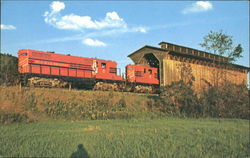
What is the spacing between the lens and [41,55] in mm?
21516

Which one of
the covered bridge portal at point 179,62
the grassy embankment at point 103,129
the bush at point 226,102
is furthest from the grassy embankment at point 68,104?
the covered bridge portal at point 179,62

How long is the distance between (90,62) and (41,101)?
29.4ft

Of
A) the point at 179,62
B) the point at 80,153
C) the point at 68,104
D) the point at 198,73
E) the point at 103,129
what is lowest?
the point at 103,129

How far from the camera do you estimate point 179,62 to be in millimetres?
33781

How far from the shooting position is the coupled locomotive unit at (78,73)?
2058 centimetres

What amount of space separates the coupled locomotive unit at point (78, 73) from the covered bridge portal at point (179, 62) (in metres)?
A: 2.22

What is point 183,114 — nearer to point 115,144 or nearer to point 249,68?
point 115,144

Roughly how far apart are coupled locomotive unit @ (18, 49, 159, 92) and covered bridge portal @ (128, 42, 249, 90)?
222 cm

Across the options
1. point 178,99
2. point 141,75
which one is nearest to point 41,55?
point 141,75

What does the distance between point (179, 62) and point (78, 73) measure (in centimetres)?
1689

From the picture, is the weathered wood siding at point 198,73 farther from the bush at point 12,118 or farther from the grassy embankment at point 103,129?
the bush at point 12,118

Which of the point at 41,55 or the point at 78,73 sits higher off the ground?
the point at 41,55

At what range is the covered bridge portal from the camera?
31562mm

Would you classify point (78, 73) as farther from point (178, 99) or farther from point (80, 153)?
point (80, 153)
